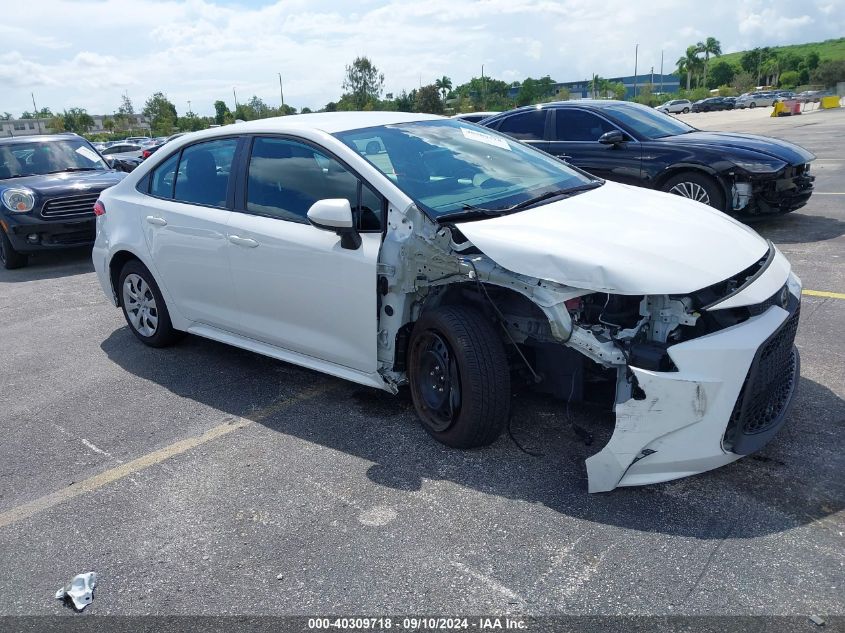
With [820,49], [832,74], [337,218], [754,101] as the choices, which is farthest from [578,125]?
[820,49]

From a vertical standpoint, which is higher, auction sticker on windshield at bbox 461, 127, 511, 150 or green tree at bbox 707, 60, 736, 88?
green tree at bbox 707, 60, 736, 88

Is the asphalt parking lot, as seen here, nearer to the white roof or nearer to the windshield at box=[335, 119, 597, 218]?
the windshield at box=[335, 119, 597, 218]

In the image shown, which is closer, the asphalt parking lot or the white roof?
the asphalt parking lot

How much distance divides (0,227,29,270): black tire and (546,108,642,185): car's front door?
7306 mm

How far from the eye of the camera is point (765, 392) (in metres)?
3.07

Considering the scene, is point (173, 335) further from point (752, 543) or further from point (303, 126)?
point (752, 543)

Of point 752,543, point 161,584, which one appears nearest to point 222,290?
point 161,584

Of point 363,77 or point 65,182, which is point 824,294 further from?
point 363,77

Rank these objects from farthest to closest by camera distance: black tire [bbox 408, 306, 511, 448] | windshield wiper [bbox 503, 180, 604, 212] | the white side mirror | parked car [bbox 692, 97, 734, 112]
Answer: parked car [bbox 692, 97, 734, 112] → windshield wiper [bbox 503, 180, 604, 212] → the white side mirror → black tire [bbox 408, 306, 511, 448]

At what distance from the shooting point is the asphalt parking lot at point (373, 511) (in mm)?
2643

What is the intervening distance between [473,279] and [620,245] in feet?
2.29

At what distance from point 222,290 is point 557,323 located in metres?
2.47

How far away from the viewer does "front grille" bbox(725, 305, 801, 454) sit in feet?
9.58

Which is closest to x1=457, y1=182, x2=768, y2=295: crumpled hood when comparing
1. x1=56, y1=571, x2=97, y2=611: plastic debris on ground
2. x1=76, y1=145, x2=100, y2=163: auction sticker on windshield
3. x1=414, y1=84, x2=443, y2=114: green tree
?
x1=56, y1=571, x2=97, y2=611: plastic debris on ground
